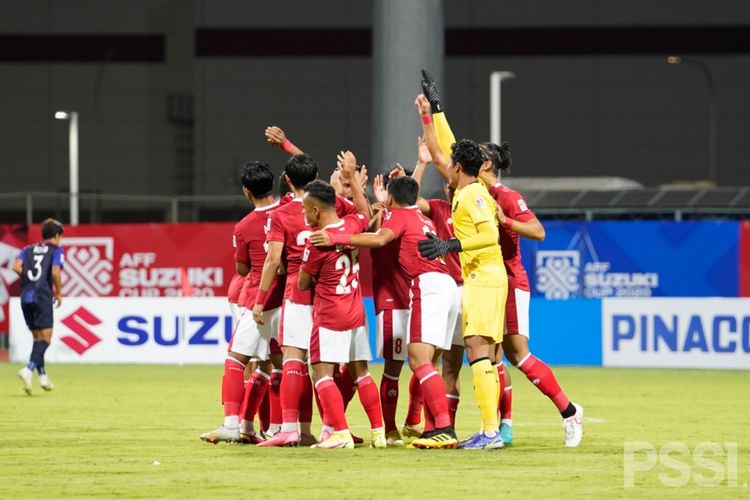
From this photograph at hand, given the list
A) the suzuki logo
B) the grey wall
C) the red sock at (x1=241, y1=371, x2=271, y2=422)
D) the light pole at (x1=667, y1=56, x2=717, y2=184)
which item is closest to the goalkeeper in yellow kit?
the red sock at (x1=241, y1=371, x2=271, y2=422)

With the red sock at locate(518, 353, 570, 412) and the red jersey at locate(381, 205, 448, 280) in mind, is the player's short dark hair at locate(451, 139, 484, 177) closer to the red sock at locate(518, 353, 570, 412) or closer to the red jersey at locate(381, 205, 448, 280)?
the red jersey at locate(381, 205, 448, 280)

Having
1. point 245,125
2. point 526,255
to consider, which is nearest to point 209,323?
point 526,255

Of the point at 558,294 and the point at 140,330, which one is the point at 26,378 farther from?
the point at 558,294

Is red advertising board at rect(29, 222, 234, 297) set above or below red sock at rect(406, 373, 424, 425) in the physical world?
above

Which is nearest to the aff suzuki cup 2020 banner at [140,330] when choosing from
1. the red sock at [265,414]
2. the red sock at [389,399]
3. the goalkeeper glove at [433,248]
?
the red sock at [265,414]

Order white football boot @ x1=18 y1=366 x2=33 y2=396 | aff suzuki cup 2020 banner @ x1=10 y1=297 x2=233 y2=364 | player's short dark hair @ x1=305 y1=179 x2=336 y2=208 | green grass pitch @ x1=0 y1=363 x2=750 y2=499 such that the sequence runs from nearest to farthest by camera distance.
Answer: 1. green grass pitch @ x1=0 y1=363 x2=750 y2=499
2. player's short dark hair @ x1=305 y1=179 x2=336 y2=208
3. white football boot @ x1=18 y1=366 x2=33 y2=396
4. aff suzuki cup 2020 banner @ x1=10 y1=297 x2=233 y2=364

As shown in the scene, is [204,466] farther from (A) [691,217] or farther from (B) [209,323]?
(A) [691,217]

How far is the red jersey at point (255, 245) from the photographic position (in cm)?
1247

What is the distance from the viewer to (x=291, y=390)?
12.0 metres

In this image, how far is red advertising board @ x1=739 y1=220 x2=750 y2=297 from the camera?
26.6m

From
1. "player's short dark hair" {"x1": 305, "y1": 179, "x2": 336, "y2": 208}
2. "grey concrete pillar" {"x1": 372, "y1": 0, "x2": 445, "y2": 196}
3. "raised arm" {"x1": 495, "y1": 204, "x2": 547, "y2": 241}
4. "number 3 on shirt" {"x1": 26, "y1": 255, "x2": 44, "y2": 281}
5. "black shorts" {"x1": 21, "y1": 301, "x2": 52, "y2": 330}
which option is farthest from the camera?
"grey concrete pillar" {"x1": 372, "y1": 0, "x2": 445, "y2": 196}

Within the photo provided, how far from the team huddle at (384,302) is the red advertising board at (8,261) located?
1630 cm

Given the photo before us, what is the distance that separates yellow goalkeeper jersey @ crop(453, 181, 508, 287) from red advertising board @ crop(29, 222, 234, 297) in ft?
54.4

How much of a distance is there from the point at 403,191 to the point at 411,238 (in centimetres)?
38
